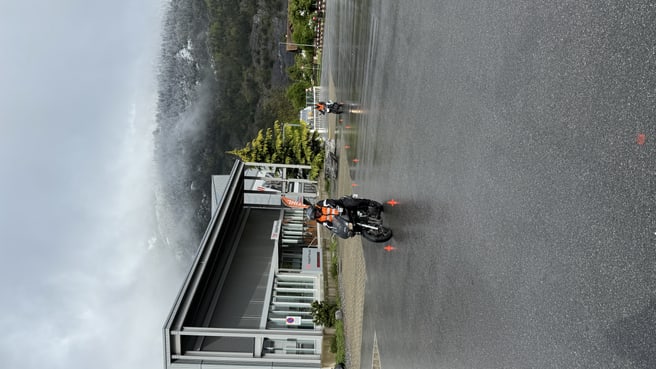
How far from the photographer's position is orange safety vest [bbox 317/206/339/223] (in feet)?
32.0

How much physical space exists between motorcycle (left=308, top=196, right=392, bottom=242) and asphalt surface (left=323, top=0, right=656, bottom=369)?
201 centimetres

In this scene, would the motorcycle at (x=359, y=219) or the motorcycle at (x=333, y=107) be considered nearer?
the motorcycle at (x=359, y=219)

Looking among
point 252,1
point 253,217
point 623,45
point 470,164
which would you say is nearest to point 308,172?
point 253,217

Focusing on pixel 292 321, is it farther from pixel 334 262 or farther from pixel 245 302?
pixel 334 262

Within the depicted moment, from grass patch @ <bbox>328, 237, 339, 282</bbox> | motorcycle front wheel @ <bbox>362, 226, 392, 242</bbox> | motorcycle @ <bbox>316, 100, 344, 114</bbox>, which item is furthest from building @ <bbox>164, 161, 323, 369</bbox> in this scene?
motorcycle front wheel @ <bbox>362, 226, 392, 242</bbox>

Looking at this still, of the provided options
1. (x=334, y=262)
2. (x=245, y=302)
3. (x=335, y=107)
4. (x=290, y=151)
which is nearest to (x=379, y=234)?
(x=335, y=107)

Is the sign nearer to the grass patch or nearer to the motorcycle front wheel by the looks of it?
the grass patch

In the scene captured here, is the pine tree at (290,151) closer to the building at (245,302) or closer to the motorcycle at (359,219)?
the building at (245,302)

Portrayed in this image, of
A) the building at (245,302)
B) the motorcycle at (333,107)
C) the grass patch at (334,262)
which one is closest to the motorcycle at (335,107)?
the motorcycle at (333,107)

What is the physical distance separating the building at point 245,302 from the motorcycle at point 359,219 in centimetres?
937

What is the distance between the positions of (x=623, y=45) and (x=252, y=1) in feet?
292

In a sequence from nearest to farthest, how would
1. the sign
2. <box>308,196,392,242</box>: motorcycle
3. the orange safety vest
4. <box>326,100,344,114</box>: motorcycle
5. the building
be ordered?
<box>308,196,392,242</box>: motorcycle → the orange safety vest → the building → <box>326,100,344,114</box>: motorcycle → the sign

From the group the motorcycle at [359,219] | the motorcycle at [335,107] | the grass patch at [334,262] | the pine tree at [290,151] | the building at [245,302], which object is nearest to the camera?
the motorcycle at [359,219]

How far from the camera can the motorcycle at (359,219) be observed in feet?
31.2
